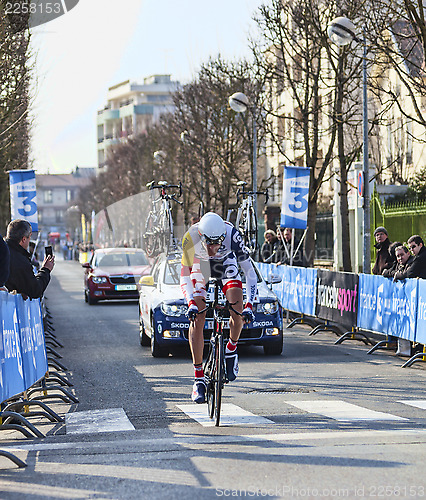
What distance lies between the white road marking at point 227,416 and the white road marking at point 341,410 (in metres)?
0.62

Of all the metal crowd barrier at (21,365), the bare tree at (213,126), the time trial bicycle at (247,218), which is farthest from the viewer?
the bare tree at (213,126)

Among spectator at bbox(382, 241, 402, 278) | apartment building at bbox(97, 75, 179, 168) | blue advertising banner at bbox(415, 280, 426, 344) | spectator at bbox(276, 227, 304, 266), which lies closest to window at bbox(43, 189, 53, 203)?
apartment building at bbox(97, 75, 179, 168)

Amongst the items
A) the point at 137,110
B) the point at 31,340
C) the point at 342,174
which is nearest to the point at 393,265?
the point at 31,340

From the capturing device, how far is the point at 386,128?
4103 cm

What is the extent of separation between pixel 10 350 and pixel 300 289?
13.1 m

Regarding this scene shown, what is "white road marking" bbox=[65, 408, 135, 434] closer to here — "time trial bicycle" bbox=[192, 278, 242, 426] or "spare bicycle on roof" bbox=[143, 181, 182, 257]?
"time trial bicycle" bbox=[192, 278, 242, 426]

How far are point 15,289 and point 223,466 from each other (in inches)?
185

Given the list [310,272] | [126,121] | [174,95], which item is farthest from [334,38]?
[126,121]

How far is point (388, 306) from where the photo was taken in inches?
633

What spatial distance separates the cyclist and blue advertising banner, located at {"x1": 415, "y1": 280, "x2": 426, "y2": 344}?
17.4 ft

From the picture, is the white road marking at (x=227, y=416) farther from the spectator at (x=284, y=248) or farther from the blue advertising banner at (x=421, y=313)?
the spectator at (x=284, y=248)

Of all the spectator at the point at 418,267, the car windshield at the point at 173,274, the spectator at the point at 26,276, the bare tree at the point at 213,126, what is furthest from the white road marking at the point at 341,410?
the bare tree at the point at 213,126

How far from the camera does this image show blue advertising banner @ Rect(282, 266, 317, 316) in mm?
20828

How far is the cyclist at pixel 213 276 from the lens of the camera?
9383 mm
